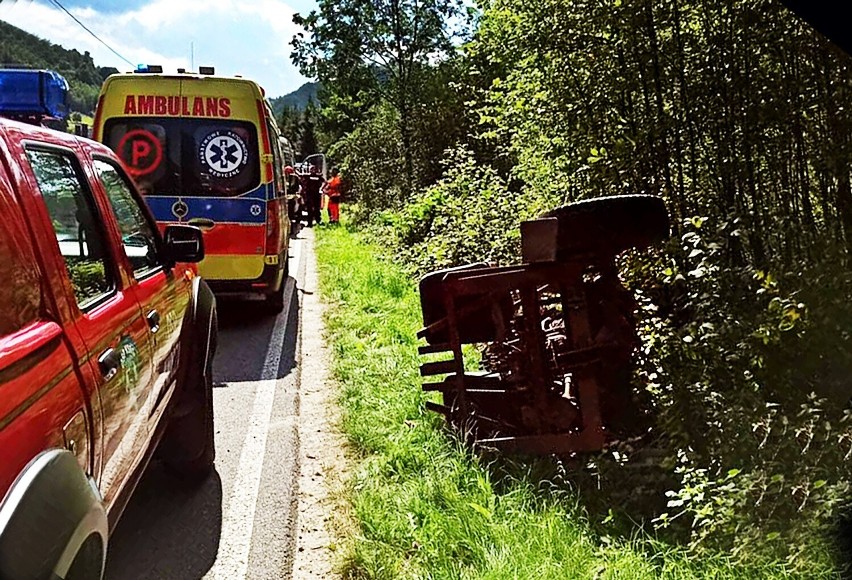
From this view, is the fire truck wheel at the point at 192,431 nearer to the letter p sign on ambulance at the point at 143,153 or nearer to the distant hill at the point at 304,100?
the letter p sign on ambulance at the point at 143,153

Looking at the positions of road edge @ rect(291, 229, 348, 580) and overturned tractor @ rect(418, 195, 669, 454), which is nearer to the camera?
road edge @ rect(291, 229, 348, 580)

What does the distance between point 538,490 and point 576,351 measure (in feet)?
2.69

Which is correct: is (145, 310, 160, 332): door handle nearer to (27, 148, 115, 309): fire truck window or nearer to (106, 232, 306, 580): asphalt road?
(27, 148, 115, 309): fire truck window

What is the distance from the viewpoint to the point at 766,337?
3838mm

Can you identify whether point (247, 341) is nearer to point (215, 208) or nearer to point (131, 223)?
point (215, 208)

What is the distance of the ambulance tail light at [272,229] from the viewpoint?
8539 mm

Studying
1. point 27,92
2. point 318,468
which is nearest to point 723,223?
point 318,468

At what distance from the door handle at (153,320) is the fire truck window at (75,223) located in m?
0.32

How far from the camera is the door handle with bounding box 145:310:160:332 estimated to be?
131 inches

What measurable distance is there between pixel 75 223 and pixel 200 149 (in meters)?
5.56

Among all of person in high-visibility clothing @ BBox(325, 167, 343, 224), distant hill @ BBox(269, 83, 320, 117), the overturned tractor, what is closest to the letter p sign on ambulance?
the overturned tractor

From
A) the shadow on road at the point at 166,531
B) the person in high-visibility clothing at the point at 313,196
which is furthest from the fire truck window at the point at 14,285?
the person in high-visibility clothing at the point at 313,196

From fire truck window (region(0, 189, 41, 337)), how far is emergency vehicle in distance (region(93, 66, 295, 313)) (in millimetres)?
6317

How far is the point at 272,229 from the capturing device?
866 centimetres
